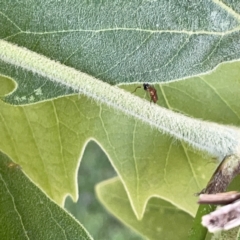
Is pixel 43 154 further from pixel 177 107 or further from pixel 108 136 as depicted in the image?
pixel 177 107

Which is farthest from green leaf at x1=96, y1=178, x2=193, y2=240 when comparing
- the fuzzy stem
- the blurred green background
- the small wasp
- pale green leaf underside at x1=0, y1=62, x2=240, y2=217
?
the blurred green background

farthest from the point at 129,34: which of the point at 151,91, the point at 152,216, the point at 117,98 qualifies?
the point at 152,216

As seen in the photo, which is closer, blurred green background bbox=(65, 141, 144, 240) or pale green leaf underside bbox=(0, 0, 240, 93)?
pale green leaf underside bbox=(0, 0, 240, 93)

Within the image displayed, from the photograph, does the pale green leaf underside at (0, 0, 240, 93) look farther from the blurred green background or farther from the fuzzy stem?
the blurred green background

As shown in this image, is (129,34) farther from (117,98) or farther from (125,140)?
(125,140)

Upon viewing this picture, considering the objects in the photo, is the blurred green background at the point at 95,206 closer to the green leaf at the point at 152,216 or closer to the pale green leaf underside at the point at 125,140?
the green leaf at the point at 152,216

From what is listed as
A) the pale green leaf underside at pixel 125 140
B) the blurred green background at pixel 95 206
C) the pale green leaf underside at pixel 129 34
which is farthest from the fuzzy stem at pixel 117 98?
the blurred green background at pixel 95 206
